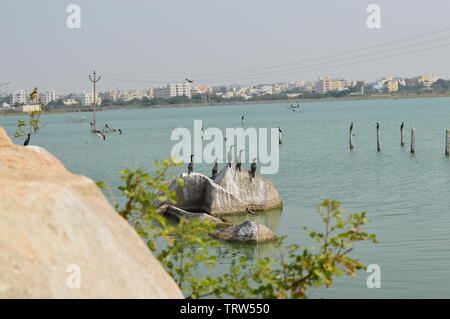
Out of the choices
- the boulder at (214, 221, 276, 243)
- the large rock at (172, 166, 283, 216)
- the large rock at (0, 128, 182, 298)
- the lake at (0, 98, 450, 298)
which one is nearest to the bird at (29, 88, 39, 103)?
the large rock at (0, 128, 182, 298)

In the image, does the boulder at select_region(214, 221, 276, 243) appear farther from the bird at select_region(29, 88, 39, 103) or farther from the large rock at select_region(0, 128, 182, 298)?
the large rock at select_region(0, 128, 182, 298)

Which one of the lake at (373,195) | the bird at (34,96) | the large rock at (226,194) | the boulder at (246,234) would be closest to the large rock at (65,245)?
the bird at (34,96)

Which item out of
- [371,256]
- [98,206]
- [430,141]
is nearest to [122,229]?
[98,206]

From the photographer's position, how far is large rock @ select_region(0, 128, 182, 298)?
11.9 feet

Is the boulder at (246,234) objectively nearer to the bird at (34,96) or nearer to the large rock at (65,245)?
the bird at (34,96)

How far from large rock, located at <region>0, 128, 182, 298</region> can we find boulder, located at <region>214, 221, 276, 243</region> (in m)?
15.1

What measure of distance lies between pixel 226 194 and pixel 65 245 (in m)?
21.5

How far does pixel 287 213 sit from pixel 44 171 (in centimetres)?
2135

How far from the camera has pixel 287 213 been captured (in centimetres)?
2592

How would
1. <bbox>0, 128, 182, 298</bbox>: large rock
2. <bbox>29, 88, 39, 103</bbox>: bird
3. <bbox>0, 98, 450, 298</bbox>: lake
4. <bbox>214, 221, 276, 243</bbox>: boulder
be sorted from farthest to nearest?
<bbox>214, 221, 276, 243</bbox>: boulder → <bbox>0, 98, 450, 298</bbox>: lake → <bbox>29, 88, 39, 103</bbox>: bird → <bbox>0, 128, 182, 298</bbox>: large rock

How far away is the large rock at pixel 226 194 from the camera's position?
25.0 m

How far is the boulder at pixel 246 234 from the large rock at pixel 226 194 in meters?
4.50

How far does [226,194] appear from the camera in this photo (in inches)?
995
